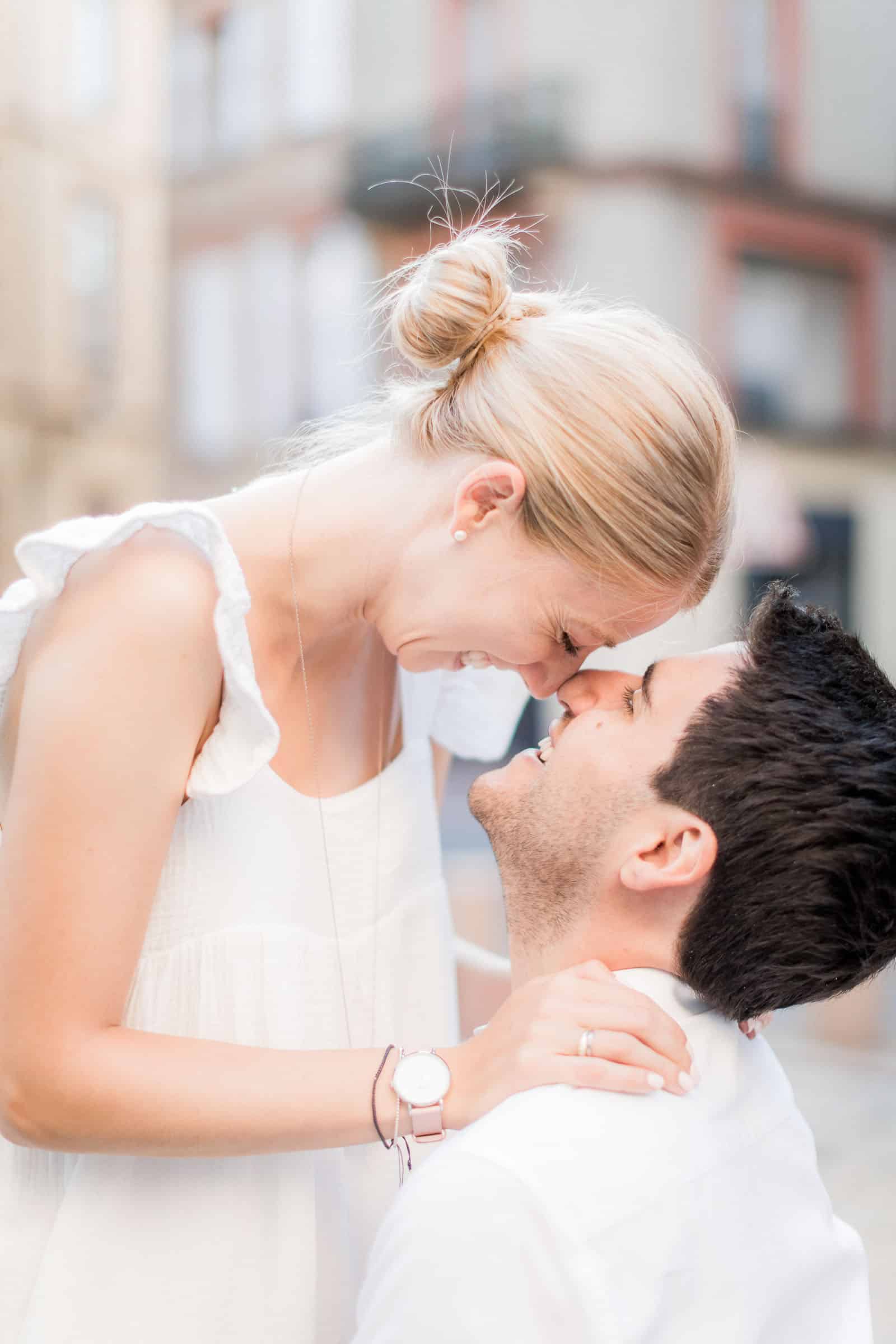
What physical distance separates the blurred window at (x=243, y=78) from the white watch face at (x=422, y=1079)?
9258 millimetres

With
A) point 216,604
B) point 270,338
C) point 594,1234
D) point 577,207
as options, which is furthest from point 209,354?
point 594,1234

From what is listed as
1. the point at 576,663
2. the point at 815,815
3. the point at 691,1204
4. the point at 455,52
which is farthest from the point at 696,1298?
the point at 455,52

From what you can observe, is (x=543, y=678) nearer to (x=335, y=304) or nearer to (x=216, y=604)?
(x=216, y=604)

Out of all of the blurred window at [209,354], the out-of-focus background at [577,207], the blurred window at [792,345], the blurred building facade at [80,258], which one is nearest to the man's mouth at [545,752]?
the blurred building facade at [80,258]

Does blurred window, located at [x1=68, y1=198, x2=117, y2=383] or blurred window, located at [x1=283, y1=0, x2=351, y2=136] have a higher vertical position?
blurred window, located at [x1=283, y1=0, x2=351, y2=136]

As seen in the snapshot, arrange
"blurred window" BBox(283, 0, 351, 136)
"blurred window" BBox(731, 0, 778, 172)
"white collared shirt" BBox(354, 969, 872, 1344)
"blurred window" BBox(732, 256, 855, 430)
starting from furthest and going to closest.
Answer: "blurred window" BBox(732, 256, 855, 430), "blurred window" BBox(731, 0, 778, 172), "blurred window" BBox(283, 0, 351, 136), "white collared shirt" BBox(354, 969, 872, 1344)

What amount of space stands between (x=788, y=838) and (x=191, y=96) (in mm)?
9356

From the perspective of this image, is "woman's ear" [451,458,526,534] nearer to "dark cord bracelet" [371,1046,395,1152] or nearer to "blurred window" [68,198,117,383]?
"dark cord bracelet" [371,1046,395,1152]

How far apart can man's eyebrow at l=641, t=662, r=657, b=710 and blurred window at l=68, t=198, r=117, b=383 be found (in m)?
6.07

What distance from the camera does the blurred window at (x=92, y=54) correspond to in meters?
6.69

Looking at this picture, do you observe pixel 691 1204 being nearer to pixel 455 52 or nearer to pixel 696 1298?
pixel 696 1298

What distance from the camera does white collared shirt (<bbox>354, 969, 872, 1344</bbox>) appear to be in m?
1.20

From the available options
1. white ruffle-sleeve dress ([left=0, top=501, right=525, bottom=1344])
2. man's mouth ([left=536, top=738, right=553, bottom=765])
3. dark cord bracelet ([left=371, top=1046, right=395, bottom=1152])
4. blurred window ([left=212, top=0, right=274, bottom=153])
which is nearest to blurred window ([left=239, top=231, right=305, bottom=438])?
blurred window ([left=212, top=0, right=274, bottom=153])

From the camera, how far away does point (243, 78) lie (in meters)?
9.40
